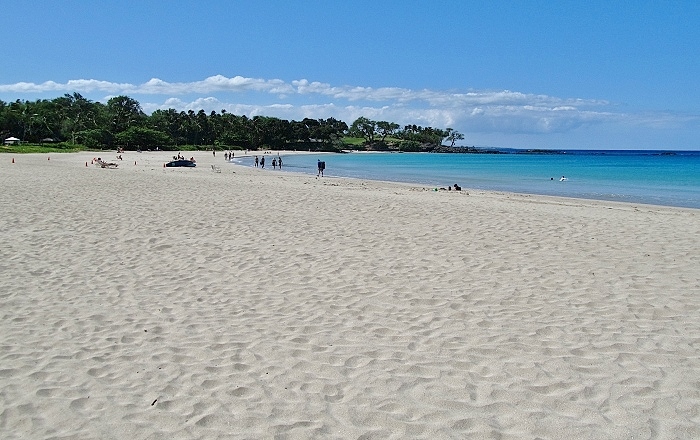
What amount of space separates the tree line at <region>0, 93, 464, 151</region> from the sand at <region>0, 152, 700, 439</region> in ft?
293

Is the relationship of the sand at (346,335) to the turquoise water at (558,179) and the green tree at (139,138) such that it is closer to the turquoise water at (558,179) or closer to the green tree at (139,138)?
the turquoise water at (558,179)

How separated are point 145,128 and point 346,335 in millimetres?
100749

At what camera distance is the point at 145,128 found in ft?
317

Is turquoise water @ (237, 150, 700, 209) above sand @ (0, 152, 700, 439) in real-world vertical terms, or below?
above

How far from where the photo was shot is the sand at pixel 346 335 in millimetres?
3723

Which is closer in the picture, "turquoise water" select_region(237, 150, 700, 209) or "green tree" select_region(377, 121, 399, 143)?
"turquoise water" select_region(237, 150, 700, 209)

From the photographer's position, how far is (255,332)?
536cm

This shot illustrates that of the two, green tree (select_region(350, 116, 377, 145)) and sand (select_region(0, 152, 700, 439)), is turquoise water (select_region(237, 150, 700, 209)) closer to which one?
sand (select_region(0, 152, 700, 439))

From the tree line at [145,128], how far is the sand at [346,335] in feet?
293

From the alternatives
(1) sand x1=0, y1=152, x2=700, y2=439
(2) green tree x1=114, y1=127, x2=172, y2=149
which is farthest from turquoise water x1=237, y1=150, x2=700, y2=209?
(2) green tree x1=114, y1=127, x2=172, y2=149

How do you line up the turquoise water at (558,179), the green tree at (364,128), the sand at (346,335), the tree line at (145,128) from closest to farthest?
the sand at (346,335), the turquoise water at (558,179), the tree line at (145,128), the green tree at (364,128)

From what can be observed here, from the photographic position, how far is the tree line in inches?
3450

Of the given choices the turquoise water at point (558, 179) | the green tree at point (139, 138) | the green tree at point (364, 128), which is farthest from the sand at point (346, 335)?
the green tree at point (364, 128)

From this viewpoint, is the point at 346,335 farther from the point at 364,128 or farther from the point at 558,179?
the point at 364,128
